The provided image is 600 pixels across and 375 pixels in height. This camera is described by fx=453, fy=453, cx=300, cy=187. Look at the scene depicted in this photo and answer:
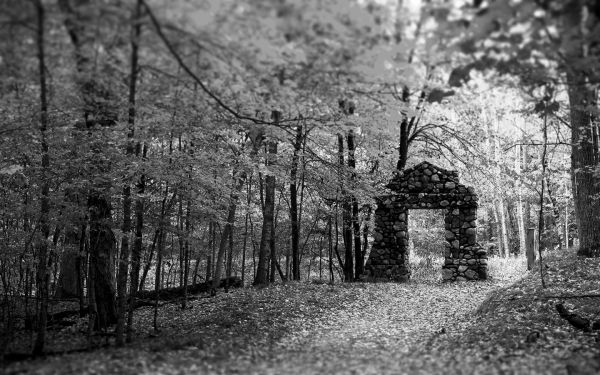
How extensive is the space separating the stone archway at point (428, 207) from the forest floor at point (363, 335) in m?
3.00

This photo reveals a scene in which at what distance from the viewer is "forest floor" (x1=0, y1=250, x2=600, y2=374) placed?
4.52 meters

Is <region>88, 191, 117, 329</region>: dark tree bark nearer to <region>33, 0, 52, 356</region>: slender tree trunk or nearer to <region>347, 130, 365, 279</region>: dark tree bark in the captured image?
<region>33, 0, 52, 356</region>: slender tree trunk

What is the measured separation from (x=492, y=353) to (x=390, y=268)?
960 centimetres

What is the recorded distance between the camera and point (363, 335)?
22.8 feet

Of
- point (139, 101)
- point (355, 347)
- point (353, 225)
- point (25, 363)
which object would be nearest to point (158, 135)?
point (139, 101)

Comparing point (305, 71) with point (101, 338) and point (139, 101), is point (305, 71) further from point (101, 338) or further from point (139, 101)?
point (101, 338)

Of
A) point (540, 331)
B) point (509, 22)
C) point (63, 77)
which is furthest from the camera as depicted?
point (540, 331)

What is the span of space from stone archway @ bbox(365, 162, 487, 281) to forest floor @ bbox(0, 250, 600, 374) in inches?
118

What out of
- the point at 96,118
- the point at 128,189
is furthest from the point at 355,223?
the point at 96,118

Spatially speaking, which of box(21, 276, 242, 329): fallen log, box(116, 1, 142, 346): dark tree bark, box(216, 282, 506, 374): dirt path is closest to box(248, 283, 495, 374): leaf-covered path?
box(216, 282, 506, 374): dirt path

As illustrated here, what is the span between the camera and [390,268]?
14.6m

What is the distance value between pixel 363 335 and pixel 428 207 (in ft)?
27.0

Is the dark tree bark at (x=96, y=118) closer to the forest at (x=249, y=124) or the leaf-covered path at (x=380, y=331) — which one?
the forest at (x=249, y=124)

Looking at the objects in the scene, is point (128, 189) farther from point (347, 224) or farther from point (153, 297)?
point (347, 224)
